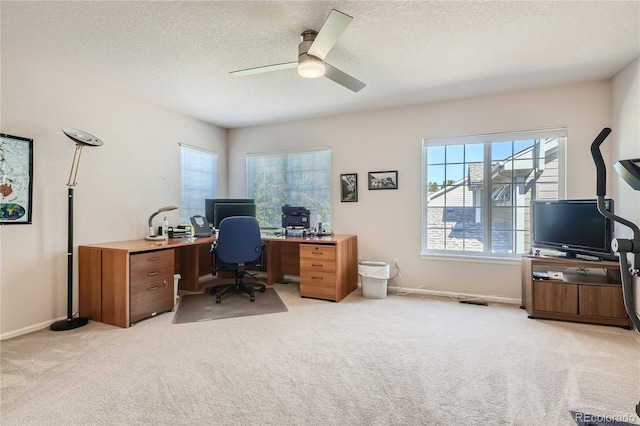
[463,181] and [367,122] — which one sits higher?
[367,122]

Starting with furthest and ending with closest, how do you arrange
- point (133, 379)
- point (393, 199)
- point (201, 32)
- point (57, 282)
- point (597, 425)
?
point (393, 199) < point (57, 282) < point (201, 32) < point (133, 379) < point (597, 425)

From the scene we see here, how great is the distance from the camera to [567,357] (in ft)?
7.50

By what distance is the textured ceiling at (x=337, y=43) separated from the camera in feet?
6.84

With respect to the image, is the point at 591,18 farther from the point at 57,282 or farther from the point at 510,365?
the point at 57,282

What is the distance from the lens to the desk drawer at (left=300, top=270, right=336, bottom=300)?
12.2 ft

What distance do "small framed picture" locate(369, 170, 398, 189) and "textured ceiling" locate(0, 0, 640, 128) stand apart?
42.2 inches

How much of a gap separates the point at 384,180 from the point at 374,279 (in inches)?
54.5

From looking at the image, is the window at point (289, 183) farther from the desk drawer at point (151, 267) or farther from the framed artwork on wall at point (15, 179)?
the framed artwork on wall at point (15, 179)

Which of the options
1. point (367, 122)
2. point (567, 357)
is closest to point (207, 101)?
point (367, 122)

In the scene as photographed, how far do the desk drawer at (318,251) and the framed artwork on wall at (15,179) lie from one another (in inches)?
107

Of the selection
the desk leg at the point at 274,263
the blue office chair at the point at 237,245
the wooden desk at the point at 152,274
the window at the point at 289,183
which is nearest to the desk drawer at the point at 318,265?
the wooden desk at the point at 152,274

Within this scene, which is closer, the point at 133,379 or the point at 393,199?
the point at 133,379

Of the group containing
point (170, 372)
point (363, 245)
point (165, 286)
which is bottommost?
point (170, 372)

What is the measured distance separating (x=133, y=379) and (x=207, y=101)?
316 centimetres
